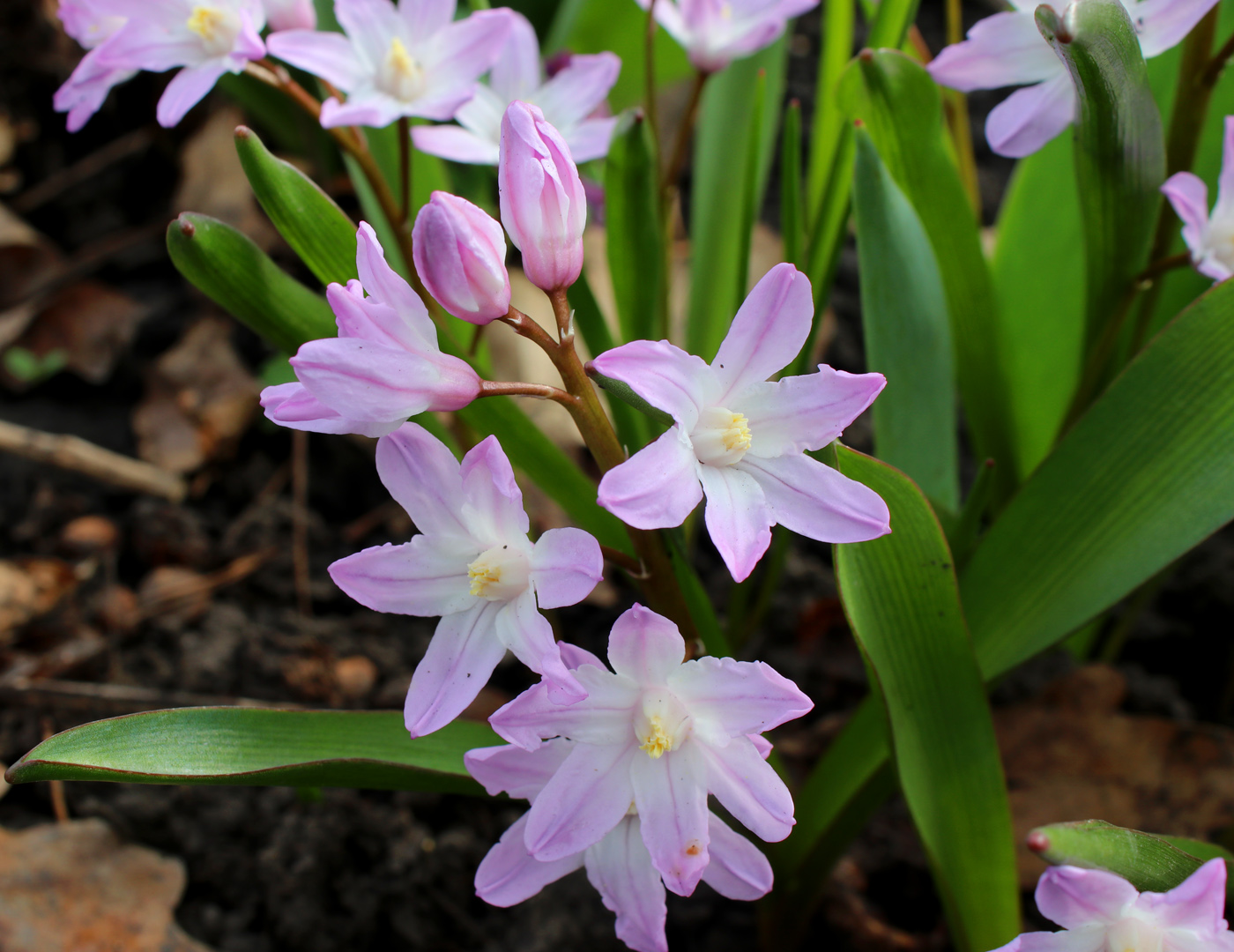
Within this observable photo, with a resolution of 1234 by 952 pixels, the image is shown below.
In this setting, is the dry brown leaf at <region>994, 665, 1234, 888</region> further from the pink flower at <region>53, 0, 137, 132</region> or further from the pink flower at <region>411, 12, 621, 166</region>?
the pink flower at <region>53, 0, 137, 132</region>

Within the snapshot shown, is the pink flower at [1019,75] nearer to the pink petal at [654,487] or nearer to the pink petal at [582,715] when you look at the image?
the pink petal at [654,487]

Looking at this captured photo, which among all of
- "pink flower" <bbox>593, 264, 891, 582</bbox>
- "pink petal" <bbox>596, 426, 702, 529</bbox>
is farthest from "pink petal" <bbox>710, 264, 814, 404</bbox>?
"pink petal" <bbox>596, 426, 702, 529</bbox>

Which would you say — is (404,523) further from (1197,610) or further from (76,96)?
(1197,610)

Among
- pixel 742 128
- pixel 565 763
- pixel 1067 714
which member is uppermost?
pixel 742 128

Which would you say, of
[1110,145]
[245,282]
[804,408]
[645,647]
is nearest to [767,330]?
[804,408]

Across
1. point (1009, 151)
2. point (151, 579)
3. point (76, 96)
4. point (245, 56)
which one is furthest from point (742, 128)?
point (151, 579)

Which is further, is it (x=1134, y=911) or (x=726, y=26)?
(x=726, y=26)

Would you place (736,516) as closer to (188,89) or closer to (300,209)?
(300,209)
